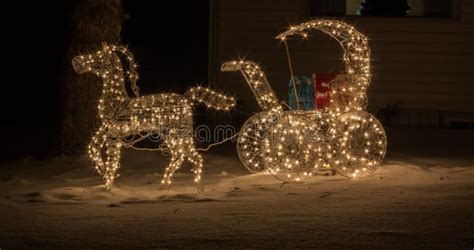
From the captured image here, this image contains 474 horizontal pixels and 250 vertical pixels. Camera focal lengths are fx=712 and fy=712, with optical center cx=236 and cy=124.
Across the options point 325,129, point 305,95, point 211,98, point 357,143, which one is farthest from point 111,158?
point 357,143

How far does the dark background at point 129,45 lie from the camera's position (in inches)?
801

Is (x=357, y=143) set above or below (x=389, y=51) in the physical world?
below

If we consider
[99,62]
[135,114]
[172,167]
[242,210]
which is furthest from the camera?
[172,167]

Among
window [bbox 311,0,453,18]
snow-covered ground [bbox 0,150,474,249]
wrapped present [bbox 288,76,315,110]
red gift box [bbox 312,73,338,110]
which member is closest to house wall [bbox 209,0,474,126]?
window [bbox 311,0,453,18]

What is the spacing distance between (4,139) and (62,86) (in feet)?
13.1

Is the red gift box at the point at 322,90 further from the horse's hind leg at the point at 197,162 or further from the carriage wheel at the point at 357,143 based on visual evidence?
the horse's hind leg at the point at 197,162

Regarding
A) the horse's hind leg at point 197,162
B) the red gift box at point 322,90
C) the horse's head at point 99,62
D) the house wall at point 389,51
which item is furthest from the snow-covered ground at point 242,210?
the house wall at point 389,51

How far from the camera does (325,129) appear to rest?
8484 mm

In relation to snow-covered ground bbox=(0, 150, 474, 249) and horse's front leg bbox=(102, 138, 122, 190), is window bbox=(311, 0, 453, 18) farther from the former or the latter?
horse's front leg bbox=(102, 138, 122, 190)

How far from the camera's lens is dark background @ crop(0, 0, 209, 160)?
20.3 metres

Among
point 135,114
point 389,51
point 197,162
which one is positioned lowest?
point 197,162

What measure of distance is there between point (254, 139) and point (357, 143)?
1.24 m

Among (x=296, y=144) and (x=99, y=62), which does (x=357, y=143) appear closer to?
(x=296, y=144)

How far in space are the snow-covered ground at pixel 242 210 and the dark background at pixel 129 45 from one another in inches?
409
